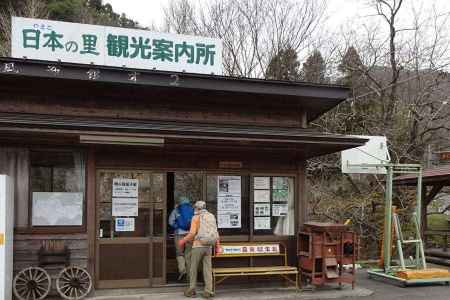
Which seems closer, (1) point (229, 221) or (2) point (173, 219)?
(1) point (229, 221)

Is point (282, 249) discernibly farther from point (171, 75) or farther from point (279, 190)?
point (171, 75)

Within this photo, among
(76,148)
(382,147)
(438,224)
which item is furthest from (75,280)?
(438,224)

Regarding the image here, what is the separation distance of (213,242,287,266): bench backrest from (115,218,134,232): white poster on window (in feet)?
5.54

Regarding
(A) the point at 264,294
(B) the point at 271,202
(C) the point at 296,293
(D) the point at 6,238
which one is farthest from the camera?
(B) the point at 271,202

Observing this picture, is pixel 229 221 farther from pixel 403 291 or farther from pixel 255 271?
pixel 403 291

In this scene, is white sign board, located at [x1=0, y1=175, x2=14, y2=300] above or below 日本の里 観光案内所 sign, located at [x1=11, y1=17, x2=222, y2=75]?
below

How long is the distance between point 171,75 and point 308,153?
3.27 m

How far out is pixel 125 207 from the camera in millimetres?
9156

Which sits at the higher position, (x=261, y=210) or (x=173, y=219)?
(x=261, y=210)

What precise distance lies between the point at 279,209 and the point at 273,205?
152mm

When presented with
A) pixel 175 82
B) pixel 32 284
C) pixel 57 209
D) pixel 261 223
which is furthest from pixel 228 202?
pixel 32 284

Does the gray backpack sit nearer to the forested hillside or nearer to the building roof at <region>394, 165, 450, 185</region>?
the building roof at <region>394, 165, 450, 185</region>

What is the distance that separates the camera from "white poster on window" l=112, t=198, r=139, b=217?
9.09 m

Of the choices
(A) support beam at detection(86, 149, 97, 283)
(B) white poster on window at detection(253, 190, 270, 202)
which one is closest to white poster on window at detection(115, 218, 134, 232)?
(A) support beam at detection(86, 149, 97, 283)
